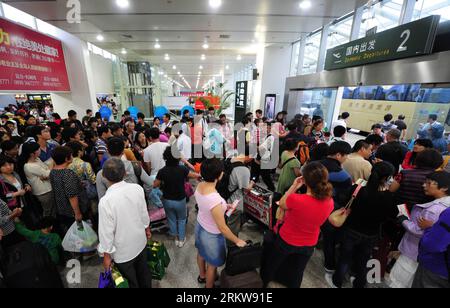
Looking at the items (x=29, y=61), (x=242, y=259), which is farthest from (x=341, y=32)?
(x=29, y=61)

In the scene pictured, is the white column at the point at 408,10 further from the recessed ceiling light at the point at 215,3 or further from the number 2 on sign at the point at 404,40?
the recessed ceiling light at the point at 215,3

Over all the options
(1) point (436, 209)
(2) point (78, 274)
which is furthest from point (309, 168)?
(2) point (78, 274)

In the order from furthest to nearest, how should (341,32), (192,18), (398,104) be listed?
(398,104)
(341,32)
(192,18)

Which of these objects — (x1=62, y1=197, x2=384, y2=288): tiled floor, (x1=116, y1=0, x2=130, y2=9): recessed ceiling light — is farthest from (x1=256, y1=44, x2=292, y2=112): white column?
(x1=62, y1=197, x2=384, y2=288): tiled floor

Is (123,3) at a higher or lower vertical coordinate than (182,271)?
higher

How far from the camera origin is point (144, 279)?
6.07ft

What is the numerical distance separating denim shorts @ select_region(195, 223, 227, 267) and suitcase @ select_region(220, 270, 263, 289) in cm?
16

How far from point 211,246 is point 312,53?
859 centimetres

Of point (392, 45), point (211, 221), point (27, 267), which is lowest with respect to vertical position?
point (27, 267)

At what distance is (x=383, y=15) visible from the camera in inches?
187

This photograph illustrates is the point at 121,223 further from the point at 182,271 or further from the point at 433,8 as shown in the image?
the point at 433,8

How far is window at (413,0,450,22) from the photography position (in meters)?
3.21
